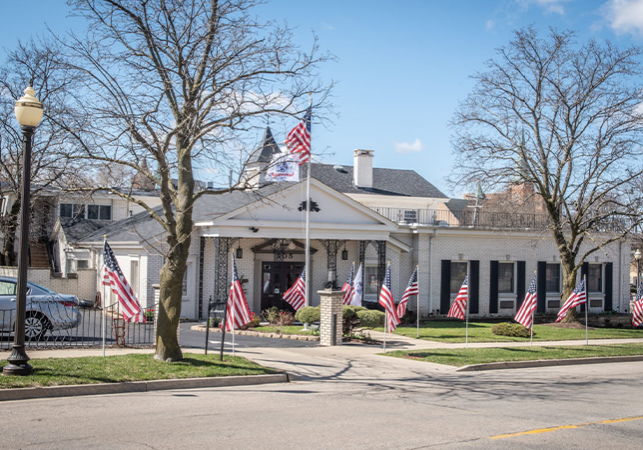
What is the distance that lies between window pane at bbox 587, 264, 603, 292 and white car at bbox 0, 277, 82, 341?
28177mm

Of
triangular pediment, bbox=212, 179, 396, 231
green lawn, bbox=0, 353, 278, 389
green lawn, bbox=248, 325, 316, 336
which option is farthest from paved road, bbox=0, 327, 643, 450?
triangular pediment, bbox=212, 179, 396, 231

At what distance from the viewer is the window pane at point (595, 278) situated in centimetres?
3650

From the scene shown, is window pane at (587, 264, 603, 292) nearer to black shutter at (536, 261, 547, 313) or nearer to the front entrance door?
black shutter at (536, 261, 547, 313)

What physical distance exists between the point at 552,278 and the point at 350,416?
27.8 metres

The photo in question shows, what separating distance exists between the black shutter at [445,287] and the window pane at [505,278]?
3.34 meters

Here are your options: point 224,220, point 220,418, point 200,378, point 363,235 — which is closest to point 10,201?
point 224,220

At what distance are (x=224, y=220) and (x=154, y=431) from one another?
18223 millimetres

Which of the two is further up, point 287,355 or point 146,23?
point 146,23

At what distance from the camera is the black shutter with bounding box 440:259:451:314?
1246 inches

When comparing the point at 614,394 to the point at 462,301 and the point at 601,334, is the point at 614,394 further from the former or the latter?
the point at 601,334

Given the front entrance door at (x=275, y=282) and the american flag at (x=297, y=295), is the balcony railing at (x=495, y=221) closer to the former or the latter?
the front entrance door at (x=275, y=282)

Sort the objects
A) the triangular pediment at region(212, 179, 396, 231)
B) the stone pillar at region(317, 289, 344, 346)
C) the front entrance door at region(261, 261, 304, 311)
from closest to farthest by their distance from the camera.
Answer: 1. the stone pillar at region(317, 289, 344, 346)
2. the triangular pediment at region(212, 179, 396, 231)
3. the front entrance door at region(261, 261, 304, 311)

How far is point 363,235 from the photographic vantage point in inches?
1153

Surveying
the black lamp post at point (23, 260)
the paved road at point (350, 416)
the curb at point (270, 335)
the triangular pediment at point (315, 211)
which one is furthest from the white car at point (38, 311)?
the triangular pediment at point (315, 211)
